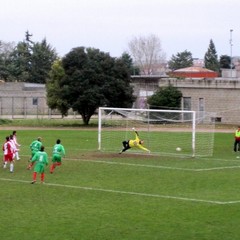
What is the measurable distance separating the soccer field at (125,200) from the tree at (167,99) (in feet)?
107

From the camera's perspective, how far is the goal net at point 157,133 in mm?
43312

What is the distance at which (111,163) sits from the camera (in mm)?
36344

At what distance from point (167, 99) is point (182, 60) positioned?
12042 cm

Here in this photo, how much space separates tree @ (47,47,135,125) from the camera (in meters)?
67.2

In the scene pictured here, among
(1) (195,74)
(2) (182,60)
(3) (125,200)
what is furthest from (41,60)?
(3) (125,200)

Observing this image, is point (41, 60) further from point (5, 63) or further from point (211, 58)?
point (211, 58)

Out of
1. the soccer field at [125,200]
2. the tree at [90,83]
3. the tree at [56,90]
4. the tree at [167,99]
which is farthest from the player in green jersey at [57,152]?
the tree at [167,99]

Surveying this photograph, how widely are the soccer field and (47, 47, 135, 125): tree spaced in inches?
1104

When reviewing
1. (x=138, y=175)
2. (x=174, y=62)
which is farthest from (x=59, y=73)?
(x=174, y=62)

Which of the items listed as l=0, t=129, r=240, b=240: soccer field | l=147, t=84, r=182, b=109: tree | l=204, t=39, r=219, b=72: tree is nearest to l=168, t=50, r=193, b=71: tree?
l=204, t=39, r=219, b=72: tree

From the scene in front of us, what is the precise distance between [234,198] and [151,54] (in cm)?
14481

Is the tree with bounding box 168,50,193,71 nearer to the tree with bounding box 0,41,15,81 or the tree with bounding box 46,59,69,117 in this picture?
the tree with bounding box 0,41,15,81

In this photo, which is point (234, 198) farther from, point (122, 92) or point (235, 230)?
point (122, 92)

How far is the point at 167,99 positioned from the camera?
237 ft
